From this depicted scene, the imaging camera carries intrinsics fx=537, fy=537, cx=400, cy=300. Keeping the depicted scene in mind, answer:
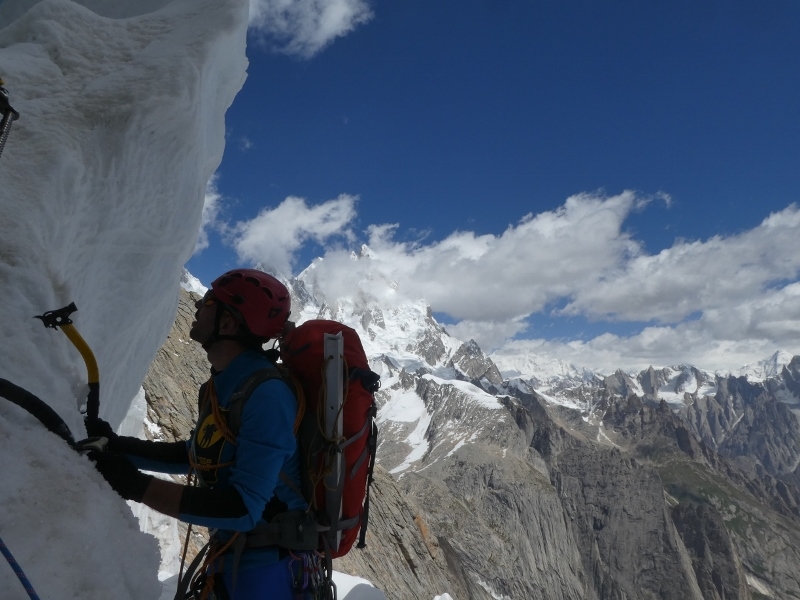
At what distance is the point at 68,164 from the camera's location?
459 cm

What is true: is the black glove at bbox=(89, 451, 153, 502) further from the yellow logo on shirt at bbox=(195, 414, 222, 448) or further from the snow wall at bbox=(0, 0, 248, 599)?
the yellow logo on shirt at bbox=(195, 414, 222, 448)

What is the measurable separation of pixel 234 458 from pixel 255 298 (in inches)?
44.3

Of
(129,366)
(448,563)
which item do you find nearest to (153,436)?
(129,366)

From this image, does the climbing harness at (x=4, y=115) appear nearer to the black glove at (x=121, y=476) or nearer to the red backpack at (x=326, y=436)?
the black glove at (x=121, y=476)

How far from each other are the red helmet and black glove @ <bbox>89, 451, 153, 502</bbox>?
1217 millimetres

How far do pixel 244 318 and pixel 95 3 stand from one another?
8310 millimetres

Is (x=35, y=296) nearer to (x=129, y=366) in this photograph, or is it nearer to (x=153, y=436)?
(x=129, y=366)

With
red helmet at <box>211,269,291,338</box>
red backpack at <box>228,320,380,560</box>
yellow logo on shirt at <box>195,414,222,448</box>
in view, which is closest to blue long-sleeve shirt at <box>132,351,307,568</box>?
yellow logo on shirt at <box>195,414,222,448</box>

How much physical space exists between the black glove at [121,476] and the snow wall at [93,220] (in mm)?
57

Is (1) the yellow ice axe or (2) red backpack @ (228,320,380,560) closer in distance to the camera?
(1) the yellow ice axe

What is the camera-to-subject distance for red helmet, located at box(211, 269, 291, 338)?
387cm

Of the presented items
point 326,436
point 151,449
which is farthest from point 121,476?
point 326,436

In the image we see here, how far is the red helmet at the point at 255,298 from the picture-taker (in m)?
3.87

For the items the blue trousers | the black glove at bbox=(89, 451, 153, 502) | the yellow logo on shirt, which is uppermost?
the yellow logo on shirt
